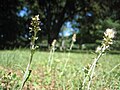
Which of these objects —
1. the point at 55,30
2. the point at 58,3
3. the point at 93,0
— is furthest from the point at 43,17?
the point at 93,0

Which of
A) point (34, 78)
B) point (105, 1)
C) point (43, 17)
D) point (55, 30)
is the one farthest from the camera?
point (43, 17)

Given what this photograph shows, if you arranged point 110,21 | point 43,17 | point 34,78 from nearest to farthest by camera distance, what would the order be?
1. point 34,78
2. point 43,17
3. point 110,21

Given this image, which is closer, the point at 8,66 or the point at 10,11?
the point at 8,66

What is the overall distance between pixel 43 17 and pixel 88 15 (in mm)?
6555

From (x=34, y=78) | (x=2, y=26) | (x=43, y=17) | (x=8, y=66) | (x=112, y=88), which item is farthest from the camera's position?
(x=43, y=17)

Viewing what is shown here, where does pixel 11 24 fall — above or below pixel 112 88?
above

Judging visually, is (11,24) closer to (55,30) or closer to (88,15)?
(55,30)

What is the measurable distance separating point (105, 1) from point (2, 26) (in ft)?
37.4

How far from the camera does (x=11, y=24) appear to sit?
90.7 feet

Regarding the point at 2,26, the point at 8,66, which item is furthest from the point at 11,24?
the point at 8,66

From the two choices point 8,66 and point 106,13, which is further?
point 106,13

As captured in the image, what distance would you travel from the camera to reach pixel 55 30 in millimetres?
35062

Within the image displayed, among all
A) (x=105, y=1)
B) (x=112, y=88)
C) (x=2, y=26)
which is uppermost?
(x=105, y=1)

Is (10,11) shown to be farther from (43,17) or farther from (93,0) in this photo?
(43,17)
